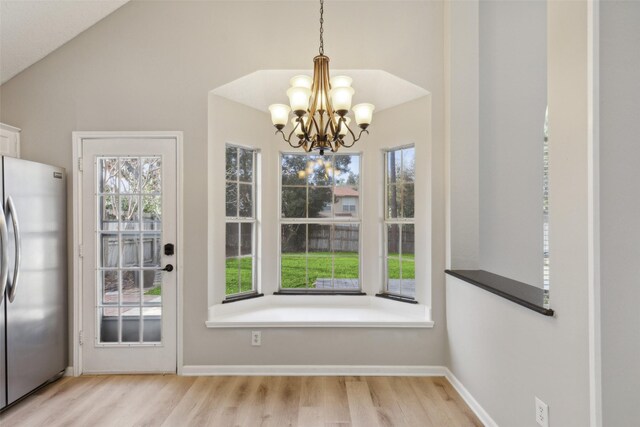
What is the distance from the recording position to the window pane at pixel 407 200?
3273 mm

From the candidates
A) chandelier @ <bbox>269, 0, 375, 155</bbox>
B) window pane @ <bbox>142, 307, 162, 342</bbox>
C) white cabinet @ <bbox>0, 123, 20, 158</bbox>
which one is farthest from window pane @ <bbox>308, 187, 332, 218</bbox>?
white cabinet @ <bbox>0, 123, 20, 158</bbox>

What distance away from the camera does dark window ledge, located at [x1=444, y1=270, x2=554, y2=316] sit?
176 centimetres

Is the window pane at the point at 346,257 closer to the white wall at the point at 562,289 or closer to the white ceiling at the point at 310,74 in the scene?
the white ceiling at the point at 310,74

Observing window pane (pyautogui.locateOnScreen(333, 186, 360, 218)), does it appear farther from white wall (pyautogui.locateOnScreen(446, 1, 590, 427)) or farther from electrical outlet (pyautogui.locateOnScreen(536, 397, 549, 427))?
electrical outlet (pyautogui.locateOnScreen(536, 397, 549, 427))

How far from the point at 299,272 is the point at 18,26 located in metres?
3.05

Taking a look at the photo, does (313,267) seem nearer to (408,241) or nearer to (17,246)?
(408,241)

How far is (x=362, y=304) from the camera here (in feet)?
11.4

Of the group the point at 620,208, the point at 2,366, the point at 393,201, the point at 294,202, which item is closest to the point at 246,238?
the point at 294,202

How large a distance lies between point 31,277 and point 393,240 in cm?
299

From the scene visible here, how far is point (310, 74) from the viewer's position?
3.04 metres

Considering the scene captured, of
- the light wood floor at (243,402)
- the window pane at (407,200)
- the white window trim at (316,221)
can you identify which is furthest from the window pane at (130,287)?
the window pane at (407,200)

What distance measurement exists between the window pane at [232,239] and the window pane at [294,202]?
522mm

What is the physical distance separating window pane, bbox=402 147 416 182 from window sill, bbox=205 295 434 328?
119cm

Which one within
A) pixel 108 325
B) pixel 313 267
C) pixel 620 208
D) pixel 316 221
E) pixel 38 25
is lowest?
pixel 108 325
